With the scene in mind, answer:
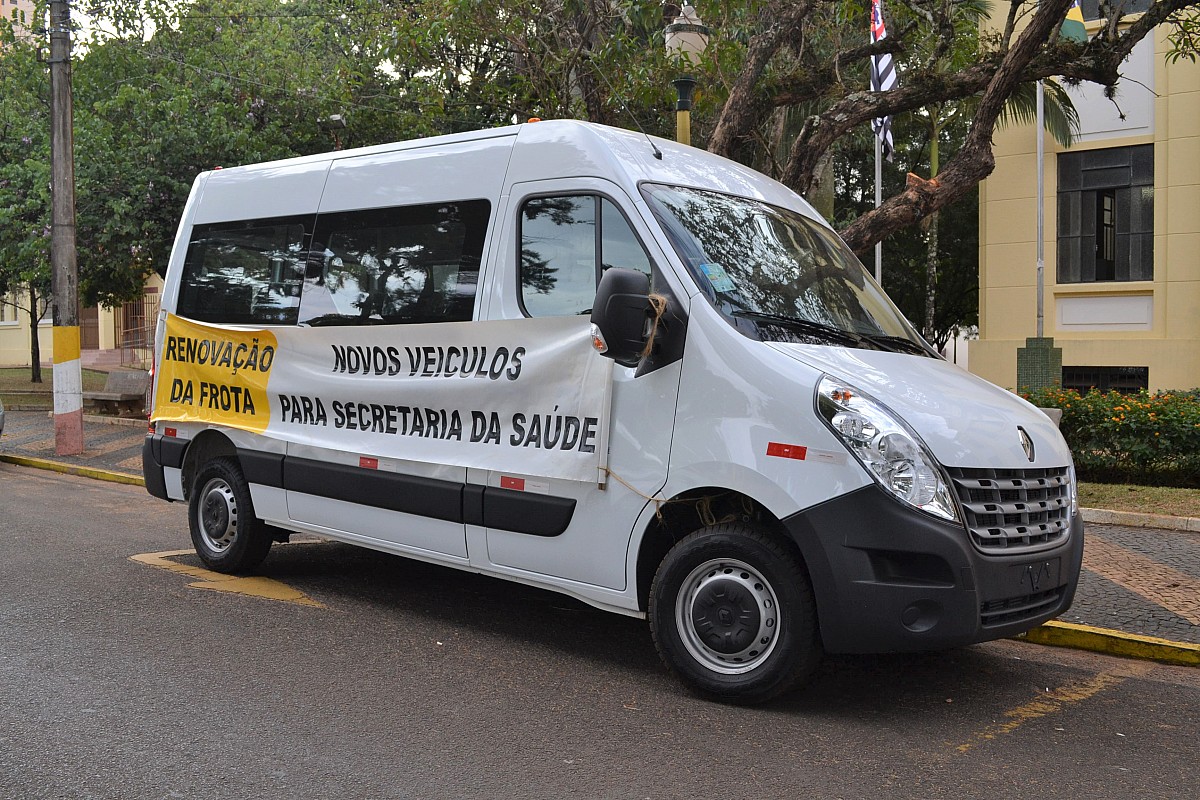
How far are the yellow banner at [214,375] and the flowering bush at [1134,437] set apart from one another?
27.0 feet

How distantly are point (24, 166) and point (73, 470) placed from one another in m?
9.71

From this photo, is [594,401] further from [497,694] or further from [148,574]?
[148,574]

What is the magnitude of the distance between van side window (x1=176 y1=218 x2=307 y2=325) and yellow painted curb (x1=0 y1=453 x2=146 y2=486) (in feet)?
16.7

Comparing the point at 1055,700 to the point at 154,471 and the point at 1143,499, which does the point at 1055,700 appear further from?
the point at 154,471

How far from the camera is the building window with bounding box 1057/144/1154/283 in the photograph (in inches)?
762

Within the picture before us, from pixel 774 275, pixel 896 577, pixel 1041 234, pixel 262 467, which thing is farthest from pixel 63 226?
pixel 1041 234

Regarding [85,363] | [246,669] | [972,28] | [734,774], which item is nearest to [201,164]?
[972,28]

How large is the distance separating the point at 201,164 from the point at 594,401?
16.1 m

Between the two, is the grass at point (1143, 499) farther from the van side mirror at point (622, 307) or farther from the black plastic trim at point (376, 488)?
the van side mirror at point (622, 307)

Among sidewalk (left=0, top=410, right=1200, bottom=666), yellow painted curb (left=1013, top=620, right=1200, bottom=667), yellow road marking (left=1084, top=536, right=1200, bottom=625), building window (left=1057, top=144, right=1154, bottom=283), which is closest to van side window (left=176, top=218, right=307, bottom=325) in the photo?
yellow painted curb (left=1013, top=620, right=1200, bottom=667)

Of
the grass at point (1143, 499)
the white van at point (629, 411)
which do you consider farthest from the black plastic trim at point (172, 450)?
the grass at point (1143, 499)

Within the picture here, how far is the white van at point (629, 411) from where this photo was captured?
448 cm

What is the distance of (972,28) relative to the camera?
46.4 feet

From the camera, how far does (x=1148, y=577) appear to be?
287 inches
